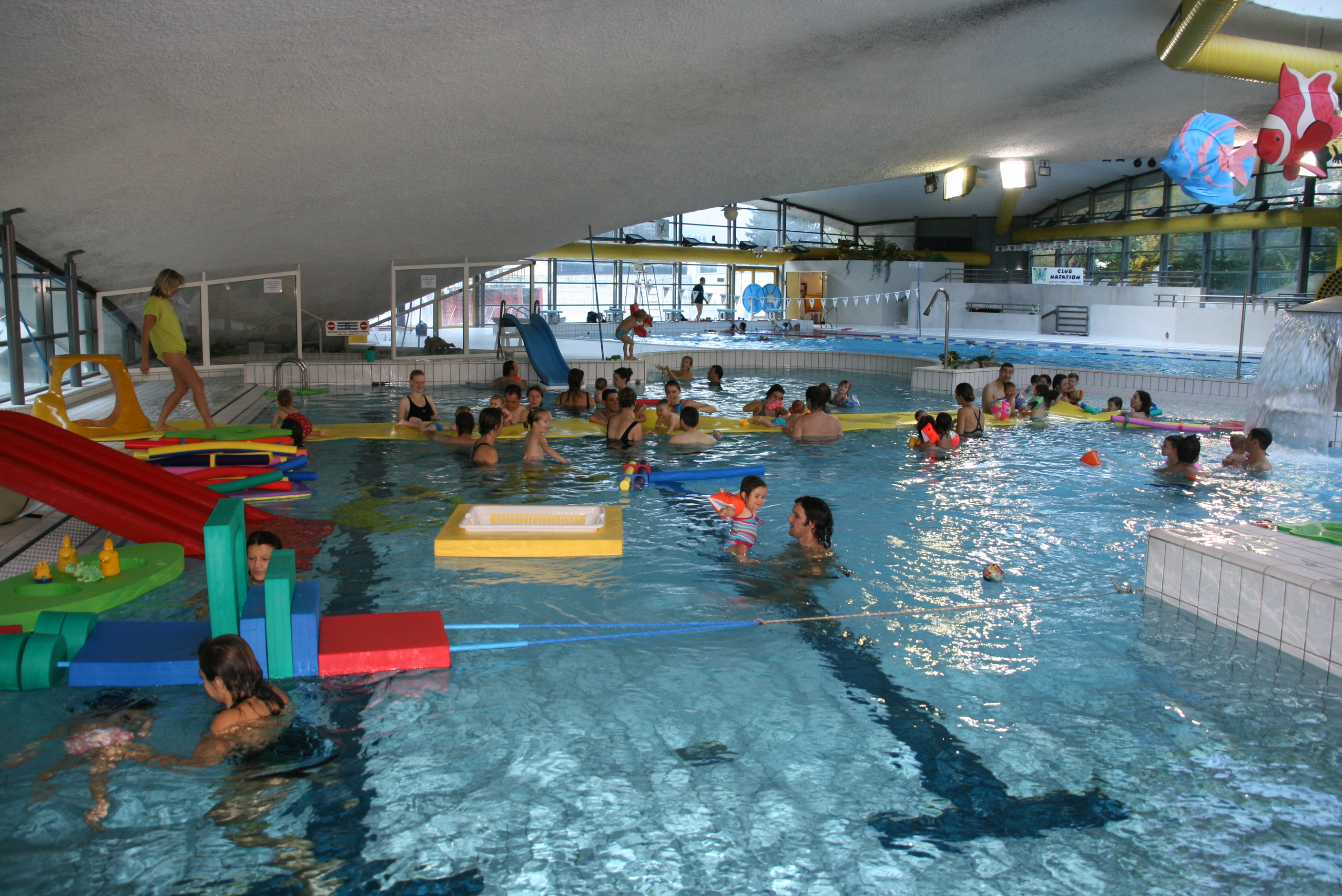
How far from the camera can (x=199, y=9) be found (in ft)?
19.8

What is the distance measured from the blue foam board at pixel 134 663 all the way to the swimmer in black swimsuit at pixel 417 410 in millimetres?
5755

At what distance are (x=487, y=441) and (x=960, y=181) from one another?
11.6 m

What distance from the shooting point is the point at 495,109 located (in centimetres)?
936

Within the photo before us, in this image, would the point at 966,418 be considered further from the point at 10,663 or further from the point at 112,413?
the point at 10,663

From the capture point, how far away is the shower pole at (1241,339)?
1202 cm

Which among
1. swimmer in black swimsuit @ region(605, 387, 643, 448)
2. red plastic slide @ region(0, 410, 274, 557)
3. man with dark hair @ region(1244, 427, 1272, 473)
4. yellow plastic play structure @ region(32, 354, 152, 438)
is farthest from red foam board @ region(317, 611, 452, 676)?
man with dark hair @ region(1244, 427, 1272, 473)

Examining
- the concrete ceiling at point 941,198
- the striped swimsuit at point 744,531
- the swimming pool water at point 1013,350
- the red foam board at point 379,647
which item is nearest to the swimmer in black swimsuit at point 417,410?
the striped swimsuit at point 744,531

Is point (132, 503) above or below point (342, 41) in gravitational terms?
below

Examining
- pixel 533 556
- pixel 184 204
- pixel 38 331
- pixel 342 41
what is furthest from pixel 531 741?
pixel 38 331

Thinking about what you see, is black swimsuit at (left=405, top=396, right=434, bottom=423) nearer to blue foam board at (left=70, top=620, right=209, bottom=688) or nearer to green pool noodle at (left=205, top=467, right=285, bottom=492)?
green pool noodle at (left=205, top=467, right=285, bottom=492)

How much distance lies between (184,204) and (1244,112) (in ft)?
43.5

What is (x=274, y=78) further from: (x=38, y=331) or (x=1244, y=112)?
(x=1244, y=112)

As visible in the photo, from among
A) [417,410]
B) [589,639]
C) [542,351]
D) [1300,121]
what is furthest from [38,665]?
[542,351]

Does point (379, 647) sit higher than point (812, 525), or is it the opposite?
point (812, 525)
